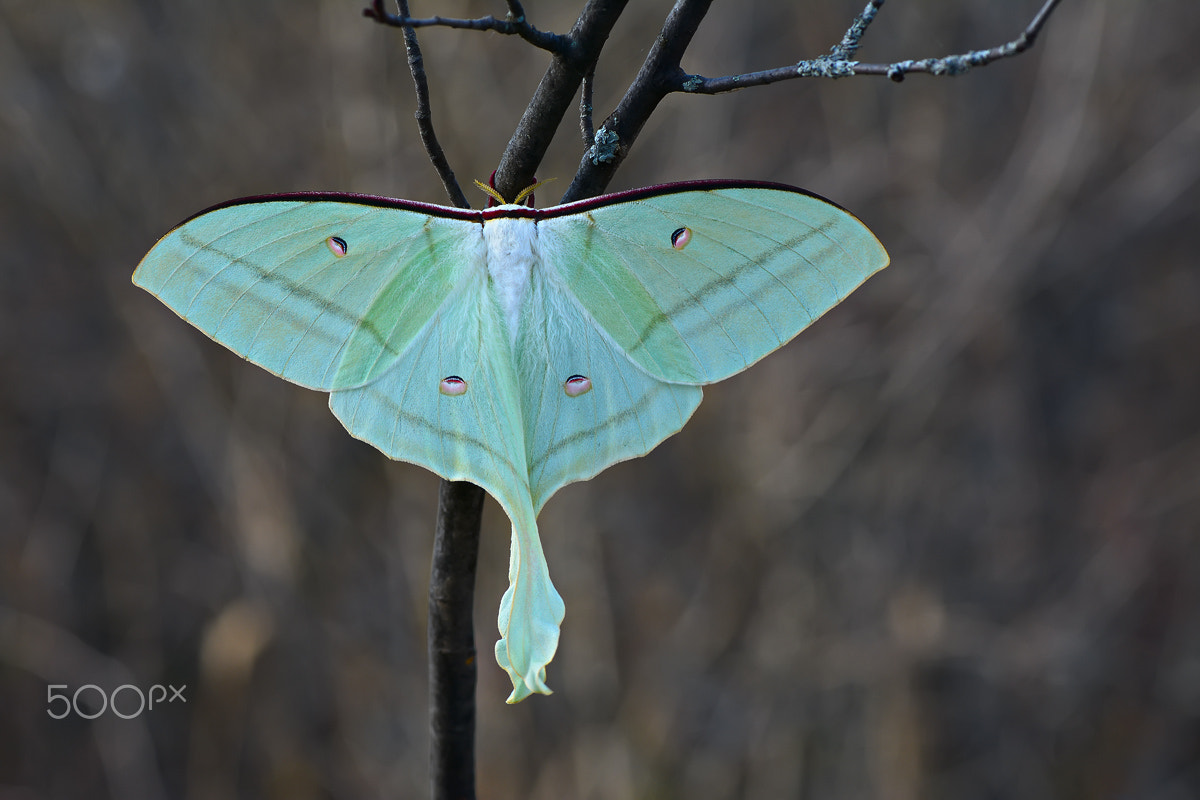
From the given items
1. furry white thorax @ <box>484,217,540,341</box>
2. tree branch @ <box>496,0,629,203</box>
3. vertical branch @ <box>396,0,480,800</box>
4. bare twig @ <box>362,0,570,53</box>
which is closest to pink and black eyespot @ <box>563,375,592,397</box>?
furry white thorax @ <box>484,217,540,341</box>

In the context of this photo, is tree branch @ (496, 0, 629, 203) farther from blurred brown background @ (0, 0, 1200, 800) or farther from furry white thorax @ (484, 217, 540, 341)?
blurred brown background @ (0, 0, 1200, 800)

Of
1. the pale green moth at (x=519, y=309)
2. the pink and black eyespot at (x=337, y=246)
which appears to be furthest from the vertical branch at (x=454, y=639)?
the pink and black eyespot at (x=337, y=246)

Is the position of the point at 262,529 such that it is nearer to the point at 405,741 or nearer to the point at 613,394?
the point at 405,741

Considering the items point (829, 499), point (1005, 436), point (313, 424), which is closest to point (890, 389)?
point (829, 499)

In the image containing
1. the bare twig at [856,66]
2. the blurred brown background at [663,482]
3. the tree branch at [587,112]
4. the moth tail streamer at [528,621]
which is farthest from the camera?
the blurred brown background at [663,482]

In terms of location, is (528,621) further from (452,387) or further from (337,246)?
(337,246)

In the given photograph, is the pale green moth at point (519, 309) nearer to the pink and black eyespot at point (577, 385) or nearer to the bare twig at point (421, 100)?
the pink and black eyespot at point (577, 385)
